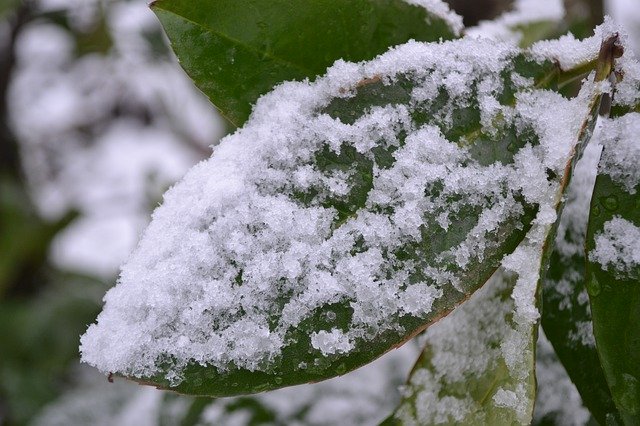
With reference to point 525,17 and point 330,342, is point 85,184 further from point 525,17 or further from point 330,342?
point 330,342

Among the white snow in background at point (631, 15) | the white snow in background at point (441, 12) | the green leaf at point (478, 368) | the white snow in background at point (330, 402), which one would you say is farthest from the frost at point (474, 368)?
the white snow in background at point (631, 15)

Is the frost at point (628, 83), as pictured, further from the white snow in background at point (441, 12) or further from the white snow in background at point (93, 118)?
the white snow in background at point (93, 118)

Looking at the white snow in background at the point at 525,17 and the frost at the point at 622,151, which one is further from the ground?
the white snow in background at the point at 525,17

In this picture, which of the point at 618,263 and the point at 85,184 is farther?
the point at 85,184

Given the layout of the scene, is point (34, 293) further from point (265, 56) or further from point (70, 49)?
point (265, 56)

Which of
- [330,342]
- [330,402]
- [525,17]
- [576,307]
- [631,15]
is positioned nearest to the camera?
[330,342]

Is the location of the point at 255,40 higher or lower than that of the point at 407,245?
higher

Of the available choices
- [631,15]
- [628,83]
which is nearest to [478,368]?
[628,83]

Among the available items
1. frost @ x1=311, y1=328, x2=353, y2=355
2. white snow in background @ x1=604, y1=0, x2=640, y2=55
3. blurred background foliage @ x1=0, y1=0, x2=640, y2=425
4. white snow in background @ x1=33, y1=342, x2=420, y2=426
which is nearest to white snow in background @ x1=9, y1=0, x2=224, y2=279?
blurred background foliage @ x1=0, y1=0, x2=640, y2=425
